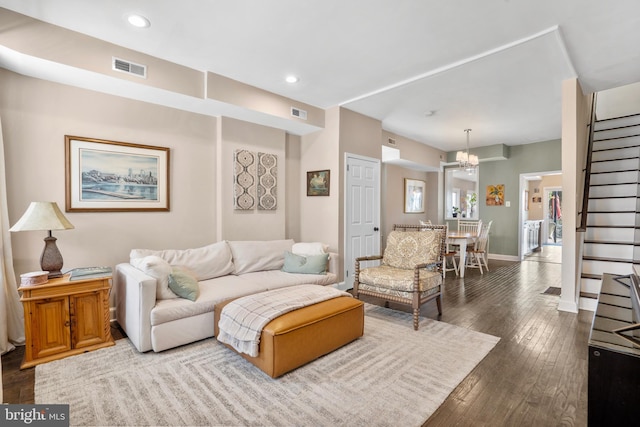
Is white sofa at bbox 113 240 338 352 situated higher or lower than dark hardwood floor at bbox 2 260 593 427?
higher

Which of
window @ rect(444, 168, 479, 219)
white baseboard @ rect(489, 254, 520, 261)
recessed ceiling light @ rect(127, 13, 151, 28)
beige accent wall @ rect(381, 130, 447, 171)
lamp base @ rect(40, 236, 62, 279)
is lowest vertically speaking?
white baseboard @ rect(489, 254, 520, 261)

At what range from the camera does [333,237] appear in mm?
4531

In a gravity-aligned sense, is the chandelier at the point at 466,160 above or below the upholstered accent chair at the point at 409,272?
above

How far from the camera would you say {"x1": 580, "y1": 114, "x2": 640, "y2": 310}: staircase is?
3.82 m

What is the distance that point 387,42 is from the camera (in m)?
2.86

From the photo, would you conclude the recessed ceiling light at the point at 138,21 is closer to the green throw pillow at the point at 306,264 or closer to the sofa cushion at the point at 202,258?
the sofa cushion at the point at 202,258

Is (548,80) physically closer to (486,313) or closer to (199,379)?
(486,313)

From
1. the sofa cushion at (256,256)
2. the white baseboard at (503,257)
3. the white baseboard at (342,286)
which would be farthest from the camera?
the white baseboard at (503,257)

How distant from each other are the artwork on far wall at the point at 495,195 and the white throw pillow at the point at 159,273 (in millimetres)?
7687

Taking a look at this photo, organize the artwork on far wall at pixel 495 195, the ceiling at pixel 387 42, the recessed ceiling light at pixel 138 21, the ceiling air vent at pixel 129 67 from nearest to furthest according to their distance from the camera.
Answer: the ceiling at pixel 387 42 → the recessed ceiling light at pixel 138 21 → the ceiling air vent at pixel 129 67 → the artwork on far wall at pixel 495 195

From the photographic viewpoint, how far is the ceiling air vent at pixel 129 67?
2.92 metres

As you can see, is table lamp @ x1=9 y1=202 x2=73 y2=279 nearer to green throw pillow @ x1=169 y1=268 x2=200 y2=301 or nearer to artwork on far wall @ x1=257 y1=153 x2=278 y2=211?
green throw pillow @ x1=169 y1=268 x2=200 y2=301

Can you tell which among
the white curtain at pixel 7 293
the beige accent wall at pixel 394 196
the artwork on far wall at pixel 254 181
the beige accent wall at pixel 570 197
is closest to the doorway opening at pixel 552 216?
the beige accent wall at pixel 394 196

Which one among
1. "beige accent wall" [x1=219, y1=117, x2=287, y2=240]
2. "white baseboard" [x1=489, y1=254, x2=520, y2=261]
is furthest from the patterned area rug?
"white baseboard" [x1=489, y1=254, x2=520, y2=261]
